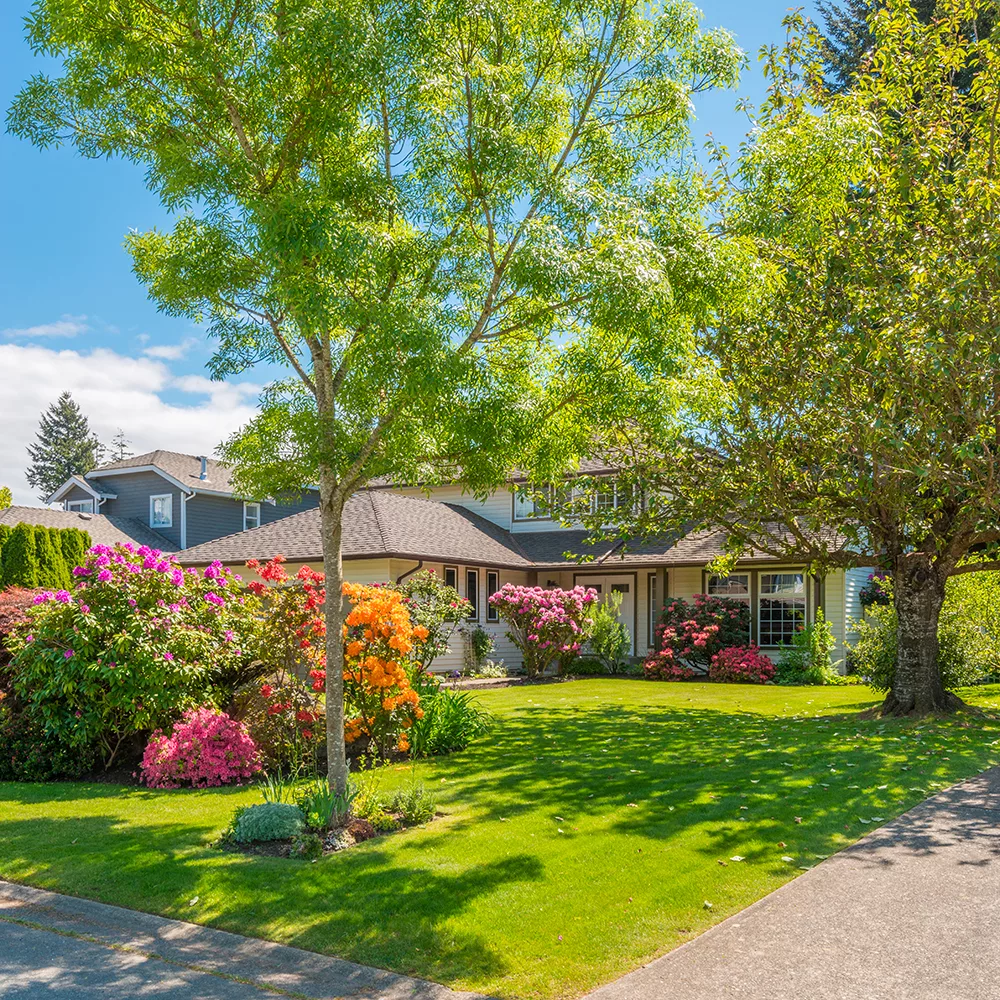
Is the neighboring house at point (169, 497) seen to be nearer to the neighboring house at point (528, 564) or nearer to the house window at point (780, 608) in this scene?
the neighboring house at point (528, 564)

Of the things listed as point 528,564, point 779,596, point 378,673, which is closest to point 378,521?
point 528,564

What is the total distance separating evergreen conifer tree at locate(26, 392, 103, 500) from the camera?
7050 centimetres

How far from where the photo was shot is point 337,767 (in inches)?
321

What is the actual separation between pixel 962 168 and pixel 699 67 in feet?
19.0

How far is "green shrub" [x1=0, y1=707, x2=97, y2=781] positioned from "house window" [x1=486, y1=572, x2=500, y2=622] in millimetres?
15227

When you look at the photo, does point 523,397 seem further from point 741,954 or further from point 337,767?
point 741,954

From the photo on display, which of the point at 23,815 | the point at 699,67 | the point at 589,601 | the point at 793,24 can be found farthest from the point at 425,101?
the point at 589,601

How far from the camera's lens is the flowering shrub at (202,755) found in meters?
10.3

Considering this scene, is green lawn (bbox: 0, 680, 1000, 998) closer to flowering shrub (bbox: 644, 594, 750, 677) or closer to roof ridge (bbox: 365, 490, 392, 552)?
roof ridge (bbox: 365, 490, 392, 552)

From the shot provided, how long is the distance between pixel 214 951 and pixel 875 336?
9.63 m

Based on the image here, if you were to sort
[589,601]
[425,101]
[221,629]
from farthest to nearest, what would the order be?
[589,601], [221,629], [425,101]

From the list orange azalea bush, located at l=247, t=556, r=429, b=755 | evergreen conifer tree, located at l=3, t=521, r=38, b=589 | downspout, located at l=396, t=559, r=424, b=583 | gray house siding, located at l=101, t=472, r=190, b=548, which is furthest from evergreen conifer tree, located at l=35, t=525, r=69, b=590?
gray house siding, located at l=101, t=472, r=190, b=548

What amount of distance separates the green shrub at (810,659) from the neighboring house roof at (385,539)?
760 cm

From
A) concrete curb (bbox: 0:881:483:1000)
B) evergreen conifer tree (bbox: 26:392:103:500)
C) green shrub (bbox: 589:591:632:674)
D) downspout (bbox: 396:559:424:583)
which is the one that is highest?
evergreen conifer tree (bbox: 26:392:103:500)
